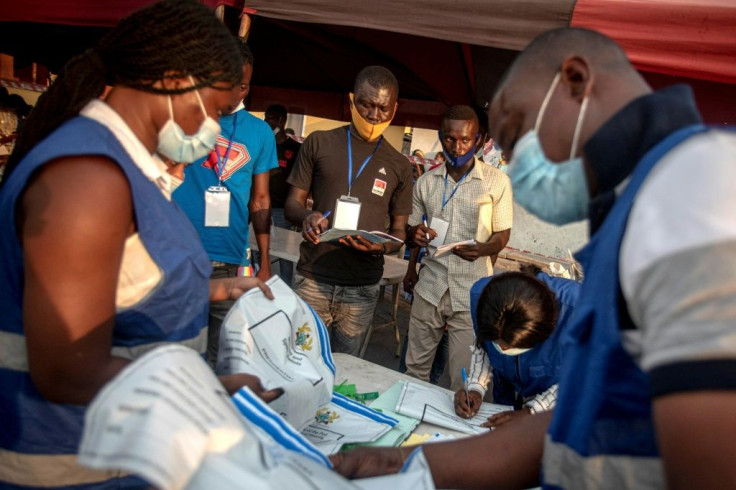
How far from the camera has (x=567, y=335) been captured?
82 cm

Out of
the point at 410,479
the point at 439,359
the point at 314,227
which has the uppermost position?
the point at 314,227

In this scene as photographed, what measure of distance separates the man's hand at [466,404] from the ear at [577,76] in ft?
4.92

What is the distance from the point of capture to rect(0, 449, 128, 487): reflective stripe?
1.12 m

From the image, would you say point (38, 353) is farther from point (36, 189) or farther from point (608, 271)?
point (608, 271)

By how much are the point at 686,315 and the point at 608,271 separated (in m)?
0.16

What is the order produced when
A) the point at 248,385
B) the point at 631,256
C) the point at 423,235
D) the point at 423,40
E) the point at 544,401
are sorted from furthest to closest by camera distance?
the point at 423,40 < the point at 423,235 < the point at 544,401 < the point at 248,385 < the point at 631,256

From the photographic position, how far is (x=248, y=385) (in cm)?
130

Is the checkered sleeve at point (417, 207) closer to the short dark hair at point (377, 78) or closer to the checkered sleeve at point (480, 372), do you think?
the short dark hair at point (377, 78)

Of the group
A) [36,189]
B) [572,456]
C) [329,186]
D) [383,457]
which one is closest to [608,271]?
[572,456]

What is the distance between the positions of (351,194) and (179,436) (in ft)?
8.25

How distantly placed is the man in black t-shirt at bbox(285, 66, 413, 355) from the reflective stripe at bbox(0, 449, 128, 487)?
2.02 meters

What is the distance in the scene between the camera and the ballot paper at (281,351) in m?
1.44

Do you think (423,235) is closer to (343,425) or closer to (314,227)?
(314,227)

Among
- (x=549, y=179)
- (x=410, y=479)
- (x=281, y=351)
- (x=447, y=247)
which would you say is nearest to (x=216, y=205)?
(x=447, y=247)
